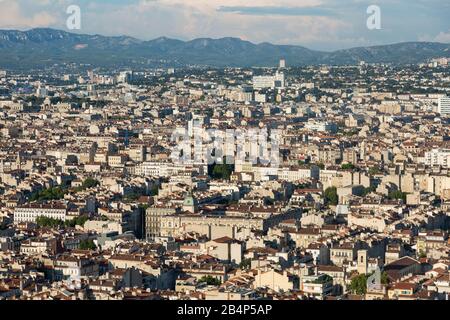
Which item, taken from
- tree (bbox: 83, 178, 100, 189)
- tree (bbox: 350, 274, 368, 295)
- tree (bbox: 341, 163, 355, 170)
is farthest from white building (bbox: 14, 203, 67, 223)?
tree (bbox: 341, 163, 355, 170)

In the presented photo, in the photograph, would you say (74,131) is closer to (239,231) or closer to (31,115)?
(31,115)

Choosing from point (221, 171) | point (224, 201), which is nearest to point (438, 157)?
point (221, 171)

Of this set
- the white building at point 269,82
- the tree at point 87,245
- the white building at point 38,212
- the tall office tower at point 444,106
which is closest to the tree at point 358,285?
the tree at point 87,245

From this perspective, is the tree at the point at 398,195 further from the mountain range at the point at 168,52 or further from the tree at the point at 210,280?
the mountain range at the point at 168,52

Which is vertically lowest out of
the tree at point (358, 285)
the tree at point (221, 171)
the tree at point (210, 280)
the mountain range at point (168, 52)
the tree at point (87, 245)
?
the tree at point (221, 171)

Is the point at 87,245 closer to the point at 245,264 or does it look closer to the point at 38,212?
the point at 245,264

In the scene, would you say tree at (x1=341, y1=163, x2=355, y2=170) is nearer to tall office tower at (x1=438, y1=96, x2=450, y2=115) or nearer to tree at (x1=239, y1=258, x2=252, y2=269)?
tree at (x1=239, y1=258, x2=252, y2=269)
